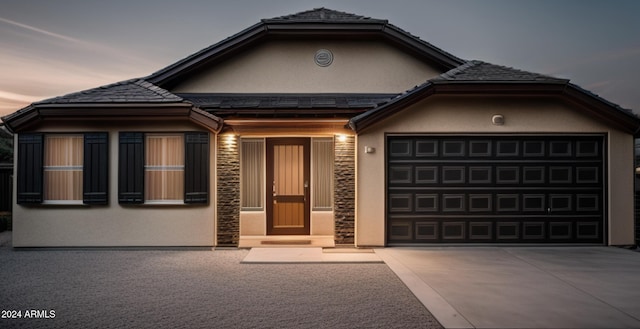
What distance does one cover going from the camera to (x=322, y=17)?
12.0m

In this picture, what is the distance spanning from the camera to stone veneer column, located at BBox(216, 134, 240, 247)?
9664 mm

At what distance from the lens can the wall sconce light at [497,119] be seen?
9.59m

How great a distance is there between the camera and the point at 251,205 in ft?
38.1

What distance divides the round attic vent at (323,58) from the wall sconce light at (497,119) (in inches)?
183

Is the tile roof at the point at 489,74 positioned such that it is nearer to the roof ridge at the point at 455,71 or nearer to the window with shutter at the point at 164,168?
the roof ridge at the point at 455,71

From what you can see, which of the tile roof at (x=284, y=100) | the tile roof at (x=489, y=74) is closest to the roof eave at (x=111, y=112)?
the tile roof at (x=284, y=100)

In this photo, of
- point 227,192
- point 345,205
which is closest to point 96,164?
point 227,192

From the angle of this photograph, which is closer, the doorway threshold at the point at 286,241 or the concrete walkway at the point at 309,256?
the concrete walkway at the point at 309,256

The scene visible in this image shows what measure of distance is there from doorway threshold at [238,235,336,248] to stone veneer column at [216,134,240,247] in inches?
19.2

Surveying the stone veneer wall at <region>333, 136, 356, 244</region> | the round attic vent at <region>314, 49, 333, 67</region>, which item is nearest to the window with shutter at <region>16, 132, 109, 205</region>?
the stone veneer wall at <region>333, 136, 356, 244</region>

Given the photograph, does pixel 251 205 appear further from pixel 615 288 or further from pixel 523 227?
pixel 615 288

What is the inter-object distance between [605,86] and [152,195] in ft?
67.4

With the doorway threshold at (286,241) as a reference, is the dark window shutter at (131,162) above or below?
above

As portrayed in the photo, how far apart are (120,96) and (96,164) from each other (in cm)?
165
